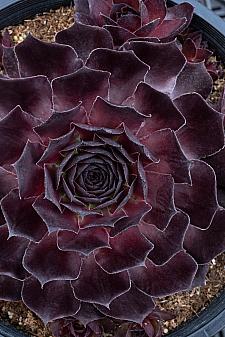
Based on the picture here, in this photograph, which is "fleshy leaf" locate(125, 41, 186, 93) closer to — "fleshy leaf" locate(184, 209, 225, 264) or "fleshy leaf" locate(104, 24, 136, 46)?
"fleshy leaf" locate(104, 24, 136, 46)

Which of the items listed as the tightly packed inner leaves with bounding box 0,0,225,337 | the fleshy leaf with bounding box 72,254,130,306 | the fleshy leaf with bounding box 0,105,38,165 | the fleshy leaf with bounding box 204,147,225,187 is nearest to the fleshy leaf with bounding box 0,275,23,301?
the tightly packed inner leaves with bounding box 0,0,225,337

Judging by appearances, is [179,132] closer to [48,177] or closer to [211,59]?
[48,177]

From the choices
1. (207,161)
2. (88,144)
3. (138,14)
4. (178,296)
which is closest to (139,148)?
(88,144)

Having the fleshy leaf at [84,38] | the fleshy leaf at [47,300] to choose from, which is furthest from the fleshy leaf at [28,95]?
the fleshy leaf at [47,300]

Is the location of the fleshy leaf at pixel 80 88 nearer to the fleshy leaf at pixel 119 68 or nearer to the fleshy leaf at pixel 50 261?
the fleshy leaf at pixel 119 68

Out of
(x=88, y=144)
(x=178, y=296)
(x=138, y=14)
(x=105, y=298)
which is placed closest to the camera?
(x=88, y=144)

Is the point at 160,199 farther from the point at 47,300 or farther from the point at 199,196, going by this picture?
the point at 47,300

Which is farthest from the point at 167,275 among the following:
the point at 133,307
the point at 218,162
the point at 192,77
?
the point at 192,77
